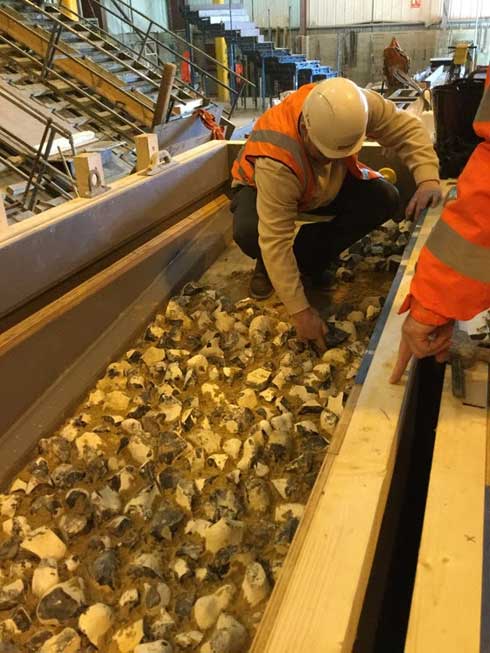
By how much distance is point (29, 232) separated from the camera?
1646 millimetres

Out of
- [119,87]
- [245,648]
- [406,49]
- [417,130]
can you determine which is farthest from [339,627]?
[406,49]

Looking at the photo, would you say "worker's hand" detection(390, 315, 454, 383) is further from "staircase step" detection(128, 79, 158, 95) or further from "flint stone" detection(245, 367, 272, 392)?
"staircase step" detection(128, 79, 158, 95)

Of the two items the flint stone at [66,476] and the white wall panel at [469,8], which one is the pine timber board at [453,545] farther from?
the white wall panel at [469,8]

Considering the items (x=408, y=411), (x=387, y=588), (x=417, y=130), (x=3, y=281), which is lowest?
(x=387, y=588)

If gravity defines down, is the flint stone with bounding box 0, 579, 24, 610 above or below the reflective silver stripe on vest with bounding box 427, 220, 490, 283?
below

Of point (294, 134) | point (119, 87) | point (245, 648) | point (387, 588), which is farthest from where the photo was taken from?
point (119, 87)

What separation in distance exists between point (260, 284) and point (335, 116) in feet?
2.66

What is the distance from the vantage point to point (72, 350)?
1.84 metres

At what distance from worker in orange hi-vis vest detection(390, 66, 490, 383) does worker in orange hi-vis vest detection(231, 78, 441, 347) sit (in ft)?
2.38

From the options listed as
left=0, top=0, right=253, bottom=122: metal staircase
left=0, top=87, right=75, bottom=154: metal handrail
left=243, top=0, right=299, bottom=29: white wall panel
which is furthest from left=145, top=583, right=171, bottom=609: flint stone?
left=243, top=0, right=299, bottom=29: white wall panel

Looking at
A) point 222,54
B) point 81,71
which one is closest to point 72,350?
point 81,71

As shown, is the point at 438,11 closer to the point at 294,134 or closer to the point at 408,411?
the point at 294,134

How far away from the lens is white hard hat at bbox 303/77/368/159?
1617 mm

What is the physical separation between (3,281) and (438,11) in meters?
12.3
